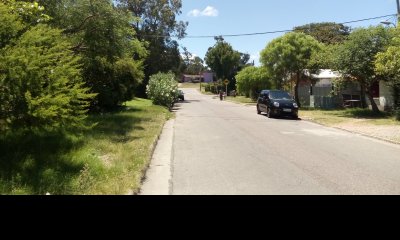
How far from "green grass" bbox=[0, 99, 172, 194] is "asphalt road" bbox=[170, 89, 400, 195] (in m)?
0.93

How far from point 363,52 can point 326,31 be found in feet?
142

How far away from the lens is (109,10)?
17953 millimetres

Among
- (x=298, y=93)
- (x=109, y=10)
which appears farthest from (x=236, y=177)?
(x=298, y=93)

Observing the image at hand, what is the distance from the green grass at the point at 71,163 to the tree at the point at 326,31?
5455 cm

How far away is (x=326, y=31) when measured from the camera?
66.5 m

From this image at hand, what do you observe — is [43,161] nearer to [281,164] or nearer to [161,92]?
[281,164]

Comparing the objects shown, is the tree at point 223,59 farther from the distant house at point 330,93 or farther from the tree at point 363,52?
the tree at point 363,52

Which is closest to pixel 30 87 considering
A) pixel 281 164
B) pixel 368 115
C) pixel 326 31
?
pixel 281 164

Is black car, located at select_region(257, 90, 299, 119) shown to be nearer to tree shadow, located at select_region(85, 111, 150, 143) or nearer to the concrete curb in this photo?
tree shadow, located at select_region(85, 111, 150, 143)

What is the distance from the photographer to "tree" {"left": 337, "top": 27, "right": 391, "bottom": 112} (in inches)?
1000

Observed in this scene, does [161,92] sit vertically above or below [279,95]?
above

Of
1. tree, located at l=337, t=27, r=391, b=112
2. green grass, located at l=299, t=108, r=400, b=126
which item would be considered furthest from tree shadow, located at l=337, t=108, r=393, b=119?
tree, located at l=337, t=27, r=391, b=112

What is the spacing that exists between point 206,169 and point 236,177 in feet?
3.58
